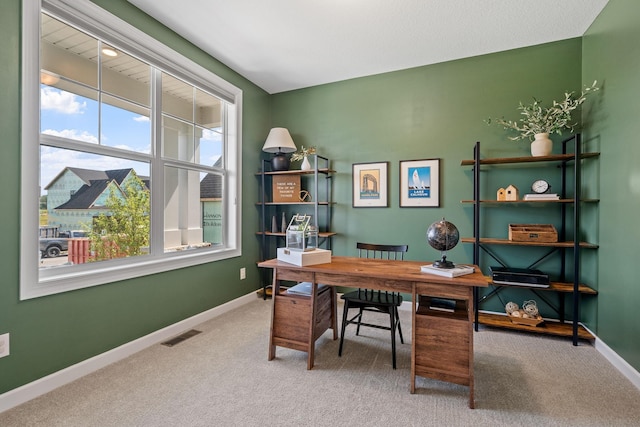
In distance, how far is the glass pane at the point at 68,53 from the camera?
6.66 ft

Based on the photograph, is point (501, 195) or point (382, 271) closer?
point (382, 271)

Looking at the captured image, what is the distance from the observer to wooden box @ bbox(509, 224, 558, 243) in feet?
8.95

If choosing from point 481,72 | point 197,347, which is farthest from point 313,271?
point 481,72

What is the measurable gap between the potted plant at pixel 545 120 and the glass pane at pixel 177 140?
3.26 metres

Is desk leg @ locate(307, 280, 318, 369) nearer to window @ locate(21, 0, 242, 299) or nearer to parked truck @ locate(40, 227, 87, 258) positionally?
window @ locate(21, 0, 242, 299)

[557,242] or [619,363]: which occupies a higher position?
[557,242]

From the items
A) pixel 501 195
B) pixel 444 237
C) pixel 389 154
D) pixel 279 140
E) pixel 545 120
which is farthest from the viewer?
pixel 279 140

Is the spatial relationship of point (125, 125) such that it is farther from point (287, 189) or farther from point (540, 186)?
point (540, 186)

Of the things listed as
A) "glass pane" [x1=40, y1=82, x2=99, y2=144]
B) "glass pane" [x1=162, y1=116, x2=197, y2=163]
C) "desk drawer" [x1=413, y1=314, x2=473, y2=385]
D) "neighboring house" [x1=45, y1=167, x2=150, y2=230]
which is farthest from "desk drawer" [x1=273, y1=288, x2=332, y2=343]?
"glass pane" [x1=40, y1=82, x2=99, y2=144]

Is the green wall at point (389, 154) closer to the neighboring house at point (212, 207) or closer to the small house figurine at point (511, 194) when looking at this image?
the small house figurine at point (511, 194)

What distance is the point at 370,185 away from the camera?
372cm

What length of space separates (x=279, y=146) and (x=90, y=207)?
2102 mm

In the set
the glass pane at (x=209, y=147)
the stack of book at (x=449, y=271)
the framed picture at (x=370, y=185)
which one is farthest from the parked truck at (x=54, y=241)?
the framed picture at (x=370, y=185)

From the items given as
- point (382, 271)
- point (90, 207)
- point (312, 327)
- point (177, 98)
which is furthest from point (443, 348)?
point (177, 98)
